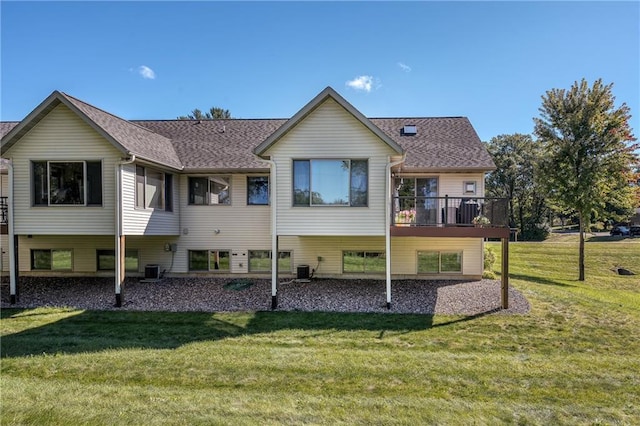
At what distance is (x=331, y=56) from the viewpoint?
51.1 feet

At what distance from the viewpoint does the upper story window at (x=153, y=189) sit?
12039mm

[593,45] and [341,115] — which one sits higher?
[593,45]

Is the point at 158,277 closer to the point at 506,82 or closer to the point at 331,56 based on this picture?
the point at 331,56

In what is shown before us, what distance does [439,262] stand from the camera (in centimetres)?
1424

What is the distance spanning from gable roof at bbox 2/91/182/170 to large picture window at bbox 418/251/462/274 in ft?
34.1

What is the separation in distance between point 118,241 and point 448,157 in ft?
40.2

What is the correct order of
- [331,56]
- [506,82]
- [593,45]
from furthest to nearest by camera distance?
1. [506,82]
2. [331,56]
3. [593,45]

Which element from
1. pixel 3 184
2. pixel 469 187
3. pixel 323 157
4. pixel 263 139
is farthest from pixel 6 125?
pixel 469 187

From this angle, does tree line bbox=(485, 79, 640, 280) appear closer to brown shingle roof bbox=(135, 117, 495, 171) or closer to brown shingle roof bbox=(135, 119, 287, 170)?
brown shingle roof bbox=(135, 117, 495, 171)

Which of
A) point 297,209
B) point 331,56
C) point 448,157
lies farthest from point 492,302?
point 331,56

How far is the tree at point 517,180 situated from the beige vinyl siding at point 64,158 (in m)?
45.0

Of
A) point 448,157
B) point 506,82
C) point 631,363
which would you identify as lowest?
point 631,363

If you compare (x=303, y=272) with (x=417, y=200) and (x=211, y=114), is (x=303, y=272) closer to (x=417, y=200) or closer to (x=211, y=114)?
(x=417, y=200)

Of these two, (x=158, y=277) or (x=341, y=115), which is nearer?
(x=341, y=115)
